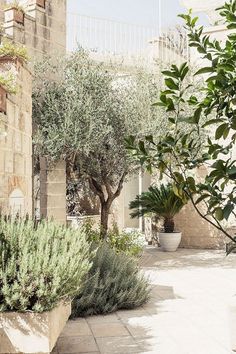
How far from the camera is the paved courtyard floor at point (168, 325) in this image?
4.45 meters

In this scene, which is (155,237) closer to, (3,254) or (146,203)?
(146,203)

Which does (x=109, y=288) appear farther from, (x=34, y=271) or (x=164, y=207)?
(x=164, y=207)

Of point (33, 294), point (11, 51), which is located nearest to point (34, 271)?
point (33, 294)

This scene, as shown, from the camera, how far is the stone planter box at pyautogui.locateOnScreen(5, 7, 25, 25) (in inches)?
340

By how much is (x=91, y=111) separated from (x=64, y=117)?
0.53 metres

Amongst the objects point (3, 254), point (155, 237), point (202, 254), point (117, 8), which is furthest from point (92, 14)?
point (3, 254)

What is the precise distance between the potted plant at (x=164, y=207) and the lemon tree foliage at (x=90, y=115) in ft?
5.16

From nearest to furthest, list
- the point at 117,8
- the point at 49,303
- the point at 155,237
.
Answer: the point at 49,303 < the point at 155,237 < the point at 117,8

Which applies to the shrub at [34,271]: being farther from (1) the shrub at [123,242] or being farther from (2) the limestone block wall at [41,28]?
(2) the limestone block wall at [41,28]

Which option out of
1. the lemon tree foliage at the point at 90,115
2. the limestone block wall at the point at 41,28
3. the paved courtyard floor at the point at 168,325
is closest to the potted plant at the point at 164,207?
the lemon tree foliage at the point at 90,115

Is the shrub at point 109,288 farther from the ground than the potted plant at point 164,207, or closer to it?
closer to it

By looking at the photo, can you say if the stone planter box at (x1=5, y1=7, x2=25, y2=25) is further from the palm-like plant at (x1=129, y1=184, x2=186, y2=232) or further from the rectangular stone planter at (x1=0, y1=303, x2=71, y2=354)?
the rectangular stone planter at (x1=0, y1=303, x2=71, y2=354)

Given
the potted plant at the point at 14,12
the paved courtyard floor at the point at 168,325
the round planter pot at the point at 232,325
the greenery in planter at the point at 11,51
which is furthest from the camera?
the potted plant at the point at 14,12

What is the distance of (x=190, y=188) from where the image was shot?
266 cm
